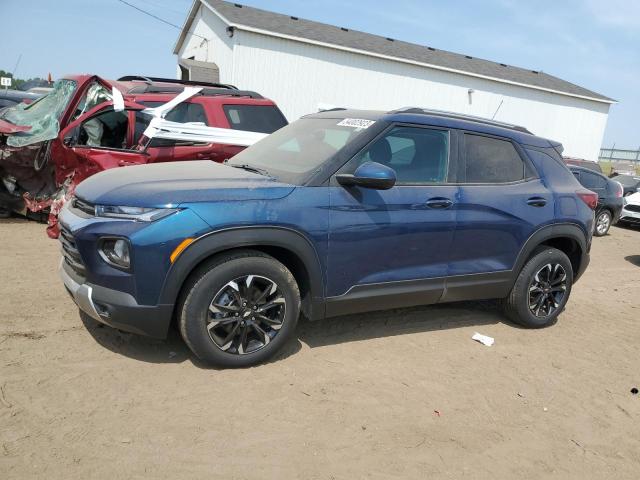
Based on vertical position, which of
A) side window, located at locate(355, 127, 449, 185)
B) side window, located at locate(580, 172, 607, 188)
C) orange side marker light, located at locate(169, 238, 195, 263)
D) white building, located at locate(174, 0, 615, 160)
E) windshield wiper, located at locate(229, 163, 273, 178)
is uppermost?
white building, located at locate(174, 0, 615, 160)

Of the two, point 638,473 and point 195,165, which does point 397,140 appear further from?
point 638,473

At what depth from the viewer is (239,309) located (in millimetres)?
3467

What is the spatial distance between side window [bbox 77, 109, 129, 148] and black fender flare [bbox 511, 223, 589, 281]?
5.00m

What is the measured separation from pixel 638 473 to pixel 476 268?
1.89m

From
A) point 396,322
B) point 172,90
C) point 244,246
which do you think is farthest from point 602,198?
point 244,246

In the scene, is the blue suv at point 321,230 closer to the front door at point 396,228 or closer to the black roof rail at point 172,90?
the front door at point 396,228

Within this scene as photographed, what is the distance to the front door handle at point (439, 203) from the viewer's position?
13.4 feet

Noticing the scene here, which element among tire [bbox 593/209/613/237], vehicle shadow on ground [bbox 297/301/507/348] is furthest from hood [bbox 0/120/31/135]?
tire [bbox 593/209/613/237]

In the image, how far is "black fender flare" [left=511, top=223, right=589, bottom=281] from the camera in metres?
4.74

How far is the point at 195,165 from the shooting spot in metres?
4.21

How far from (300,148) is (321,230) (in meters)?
0.92

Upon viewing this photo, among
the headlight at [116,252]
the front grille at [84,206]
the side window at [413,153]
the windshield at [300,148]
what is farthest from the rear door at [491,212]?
the front grille at [84,206]

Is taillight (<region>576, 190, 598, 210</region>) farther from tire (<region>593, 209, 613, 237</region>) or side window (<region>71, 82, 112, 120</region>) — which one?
tire (<region>593, 209, 613, 237</region>)

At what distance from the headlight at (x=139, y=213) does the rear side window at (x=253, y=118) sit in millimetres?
3849
